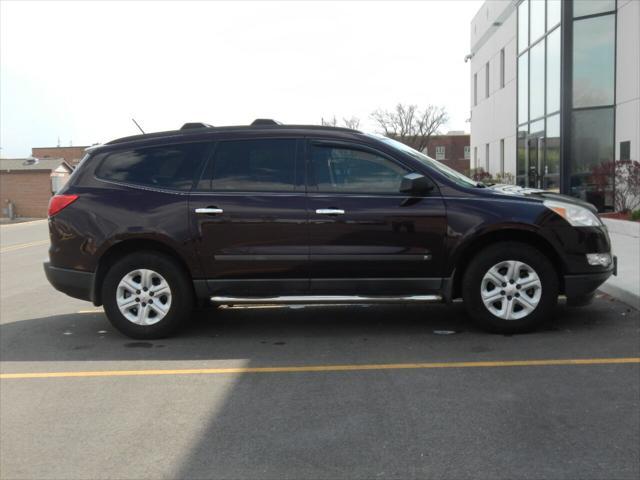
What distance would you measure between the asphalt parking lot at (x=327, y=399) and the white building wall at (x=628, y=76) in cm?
990

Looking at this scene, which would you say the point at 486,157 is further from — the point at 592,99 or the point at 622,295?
the point at 622,295

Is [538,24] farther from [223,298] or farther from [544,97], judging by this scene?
[223,298]

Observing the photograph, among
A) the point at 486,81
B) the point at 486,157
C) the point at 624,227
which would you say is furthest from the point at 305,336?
the point at 486,81

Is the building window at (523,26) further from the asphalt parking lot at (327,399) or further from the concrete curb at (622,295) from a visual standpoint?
the asphalt parking lot at (327,399)

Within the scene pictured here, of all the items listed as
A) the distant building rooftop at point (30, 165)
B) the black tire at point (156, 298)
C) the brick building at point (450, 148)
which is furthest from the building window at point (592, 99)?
the brick building at point (450, 148)

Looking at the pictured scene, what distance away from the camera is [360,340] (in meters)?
6.07

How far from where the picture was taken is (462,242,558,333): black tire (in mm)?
5953

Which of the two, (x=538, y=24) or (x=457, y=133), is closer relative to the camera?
(x=538, y=24)

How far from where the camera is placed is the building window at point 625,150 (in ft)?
51.4

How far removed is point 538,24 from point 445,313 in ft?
54.4

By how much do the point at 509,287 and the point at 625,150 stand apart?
11728 millimetres

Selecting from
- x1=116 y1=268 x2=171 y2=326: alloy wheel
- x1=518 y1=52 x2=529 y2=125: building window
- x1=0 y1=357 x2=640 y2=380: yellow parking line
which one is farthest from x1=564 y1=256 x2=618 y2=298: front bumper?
x1=518 y1=52 x2=529 y2=125: building window

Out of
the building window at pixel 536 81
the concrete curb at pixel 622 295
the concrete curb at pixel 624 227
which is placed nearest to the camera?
the concrete curb at pixel 622 295

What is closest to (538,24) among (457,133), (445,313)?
(445,313)
